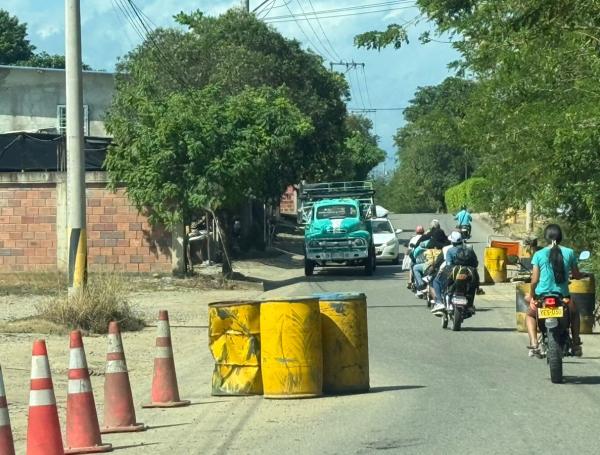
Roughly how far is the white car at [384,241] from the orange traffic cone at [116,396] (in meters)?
30.4

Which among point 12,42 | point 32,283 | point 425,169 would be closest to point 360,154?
point 425,169

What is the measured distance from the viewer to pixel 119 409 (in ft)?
32.6

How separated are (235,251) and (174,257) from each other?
12150 millimetres

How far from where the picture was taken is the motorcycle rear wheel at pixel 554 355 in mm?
12273

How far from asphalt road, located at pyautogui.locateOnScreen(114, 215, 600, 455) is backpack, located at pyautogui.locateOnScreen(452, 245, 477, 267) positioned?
Result: 2.13m

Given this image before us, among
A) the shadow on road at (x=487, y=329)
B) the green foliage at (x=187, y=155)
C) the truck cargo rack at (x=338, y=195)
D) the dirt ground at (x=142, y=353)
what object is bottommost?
the shadow on road at (x=487, y=329)

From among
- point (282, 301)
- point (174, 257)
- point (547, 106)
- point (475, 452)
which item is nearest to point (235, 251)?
point (174, 257)

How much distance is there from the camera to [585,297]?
17.8m

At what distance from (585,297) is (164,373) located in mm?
8991

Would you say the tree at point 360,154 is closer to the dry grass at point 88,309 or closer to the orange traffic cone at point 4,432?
the dry grass at point 88,309

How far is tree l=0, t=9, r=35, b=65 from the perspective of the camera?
7769 centimetres

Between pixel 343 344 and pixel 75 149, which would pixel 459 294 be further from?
pixel 75 149

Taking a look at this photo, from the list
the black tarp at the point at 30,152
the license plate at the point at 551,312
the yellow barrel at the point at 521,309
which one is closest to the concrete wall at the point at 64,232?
the black tarp at the point at 30,152

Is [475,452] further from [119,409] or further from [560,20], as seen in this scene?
[560,20]
